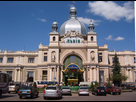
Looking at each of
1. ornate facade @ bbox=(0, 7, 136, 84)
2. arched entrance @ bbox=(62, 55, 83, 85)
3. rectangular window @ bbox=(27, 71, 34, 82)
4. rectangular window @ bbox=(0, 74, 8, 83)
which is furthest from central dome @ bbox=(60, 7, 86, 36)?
rectangular window @ bbox=(0, 74, 8, 83)

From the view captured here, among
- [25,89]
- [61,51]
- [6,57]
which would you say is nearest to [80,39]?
[61,51]

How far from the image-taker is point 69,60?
191 feet

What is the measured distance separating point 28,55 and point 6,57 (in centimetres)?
829

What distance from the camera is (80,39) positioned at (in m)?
63.1

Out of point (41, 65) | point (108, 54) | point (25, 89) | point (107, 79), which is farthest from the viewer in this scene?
point (108, 54)

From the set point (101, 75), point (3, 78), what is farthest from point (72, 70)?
point (3, 78)

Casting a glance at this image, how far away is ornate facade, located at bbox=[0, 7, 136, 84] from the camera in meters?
55.8

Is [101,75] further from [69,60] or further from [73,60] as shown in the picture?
[69,60]

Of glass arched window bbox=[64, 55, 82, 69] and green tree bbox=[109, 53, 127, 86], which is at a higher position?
glass arched window bbox=[64, 55, 82, 69]

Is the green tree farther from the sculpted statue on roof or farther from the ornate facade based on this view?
the sculpted statue on roof

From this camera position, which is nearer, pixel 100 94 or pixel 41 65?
pixel 100 94

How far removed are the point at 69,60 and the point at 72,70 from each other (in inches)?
180

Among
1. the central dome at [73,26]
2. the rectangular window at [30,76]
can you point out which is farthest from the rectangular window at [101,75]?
the rectangular window at [30,76]

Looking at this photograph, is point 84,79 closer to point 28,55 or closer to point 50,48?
point 50,48
